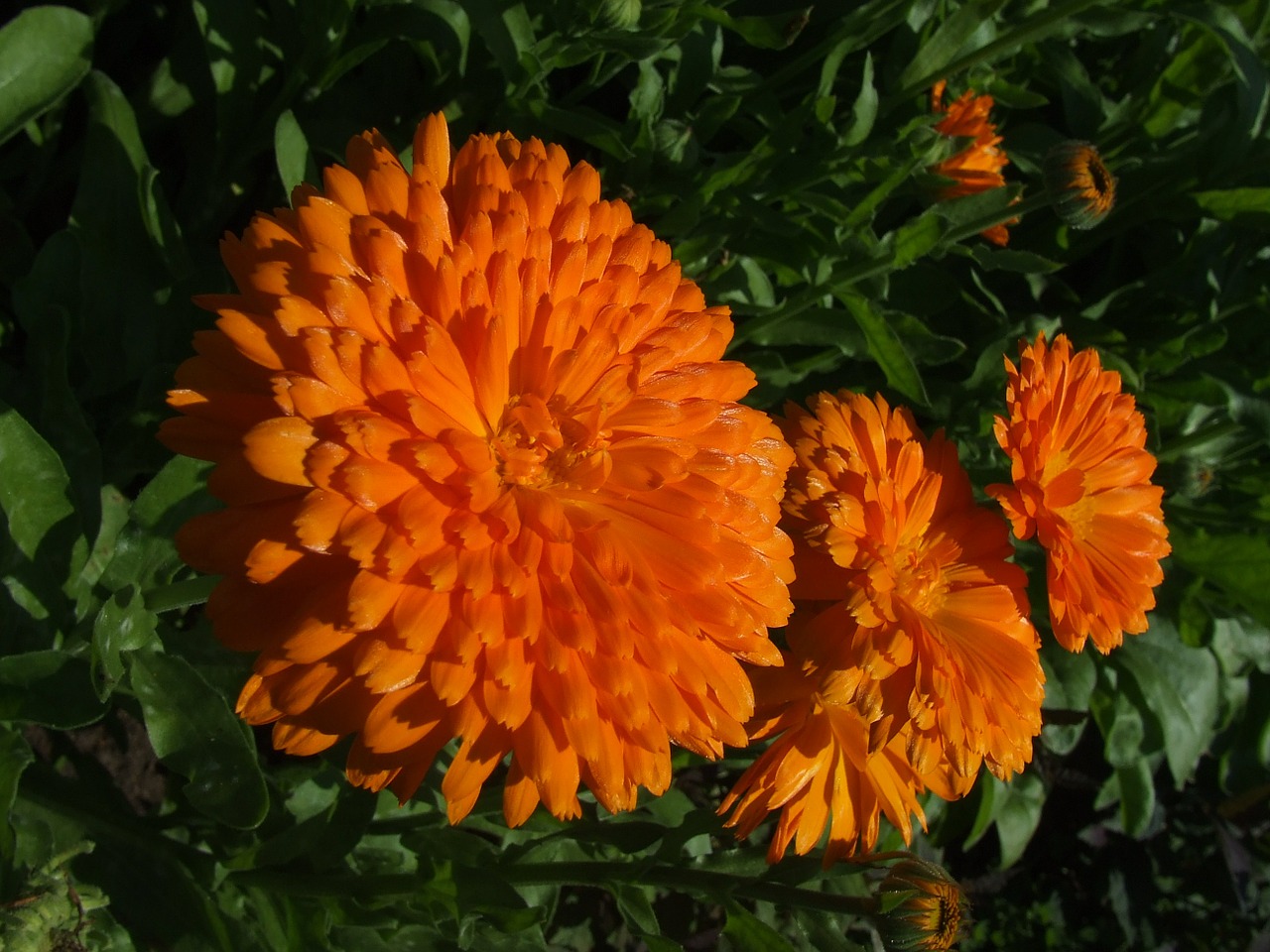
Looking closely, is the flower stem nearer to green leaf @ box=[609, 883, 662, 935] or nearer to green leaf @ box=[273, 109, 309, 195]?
green leaf @ box=[273, 109, 309, 195]

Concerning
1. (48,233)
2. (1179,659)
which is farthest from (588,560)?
(1179,659)

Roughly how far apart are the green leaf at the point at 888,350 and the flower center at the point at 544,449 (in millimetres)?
978

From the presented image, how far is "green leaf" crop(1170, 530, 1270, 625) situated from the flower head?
1.17 m

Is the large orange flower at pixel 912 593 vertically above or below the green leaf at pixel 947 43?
below

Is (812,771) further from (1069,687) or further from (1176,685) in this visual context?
(1176,685)

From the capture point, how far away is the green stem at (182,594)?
1.44m

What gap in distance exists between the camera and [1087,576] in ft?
6.10

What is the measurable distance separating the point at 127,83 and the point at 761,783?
2.18 m

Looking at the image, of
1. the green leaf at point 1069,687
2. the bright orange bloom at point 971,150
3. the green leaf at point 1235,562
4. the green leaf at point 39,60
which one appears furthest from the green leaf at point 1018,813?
the green leaf at point 39,60

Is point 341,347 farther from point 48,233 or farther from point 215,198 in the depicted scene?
point 48,233

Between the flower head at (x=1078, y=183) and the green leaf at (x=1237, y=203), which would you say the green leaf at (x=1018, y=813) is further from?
the flower head at (x=1078, y=183)

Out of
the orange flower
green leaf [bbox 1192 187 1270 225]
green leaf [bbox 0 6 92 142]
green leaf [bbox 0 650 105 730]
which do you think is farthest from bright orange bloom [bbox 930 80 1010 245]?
green leaf [bbox 0 650 105 730]

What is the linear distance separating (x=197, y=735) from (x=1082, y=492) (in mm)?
1554

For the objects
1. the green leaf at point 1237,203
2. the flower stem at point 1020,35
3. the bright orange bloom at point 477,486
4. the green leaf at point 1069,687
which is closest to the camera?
the bright orange bloom at point 477,486
